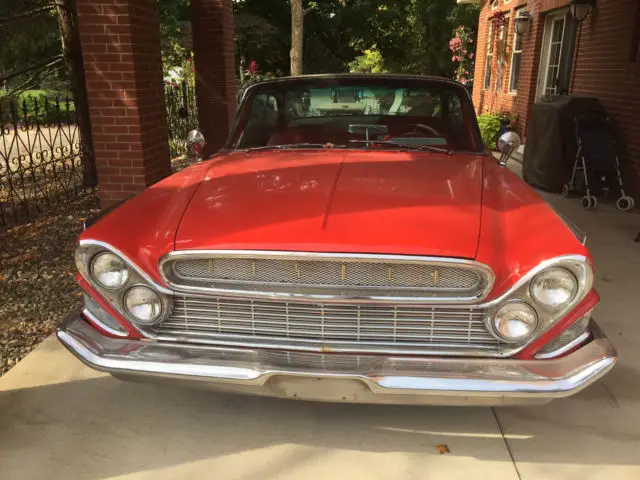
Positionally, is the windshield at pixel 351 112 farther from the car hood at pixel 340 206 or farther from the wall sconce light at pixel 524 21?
the wall sconce light at pixel 524 21

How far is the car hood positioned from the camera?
229 cm

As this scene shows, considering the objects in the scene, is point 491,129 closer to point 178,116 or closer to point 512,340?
point 178,116

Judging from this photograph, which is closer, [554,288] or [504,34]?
[554,288]

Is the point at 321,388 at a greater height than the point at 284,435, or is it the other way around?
the point at 321,388

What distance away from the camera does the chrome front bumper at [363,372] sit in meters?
2.23

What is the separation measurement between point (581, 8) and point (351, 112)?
6072 millimetres

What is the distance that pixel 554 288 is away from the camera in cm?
228

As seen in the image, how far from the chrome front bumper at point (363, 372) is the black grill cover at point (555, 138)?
5.60 m

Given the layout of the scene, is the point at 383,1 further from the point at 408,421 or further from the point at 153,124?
the point at 408,421

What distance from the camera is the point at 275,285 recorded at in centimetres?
234

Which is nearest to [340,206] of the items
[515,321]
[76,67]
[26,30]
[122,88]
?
[515,321]

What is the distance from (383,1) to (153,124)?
2496 cm

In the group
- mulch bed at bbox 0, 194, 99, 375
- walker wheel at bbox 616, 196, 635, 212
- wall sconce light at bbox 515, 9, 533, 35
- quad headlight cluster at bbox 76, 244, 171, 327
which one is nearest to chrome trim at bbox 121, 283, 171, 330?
quad headlight cluster at bbox 76, 244, 171, 327

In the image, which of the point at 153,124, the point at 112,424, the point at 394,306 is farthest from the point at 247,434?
the point at 153,124
